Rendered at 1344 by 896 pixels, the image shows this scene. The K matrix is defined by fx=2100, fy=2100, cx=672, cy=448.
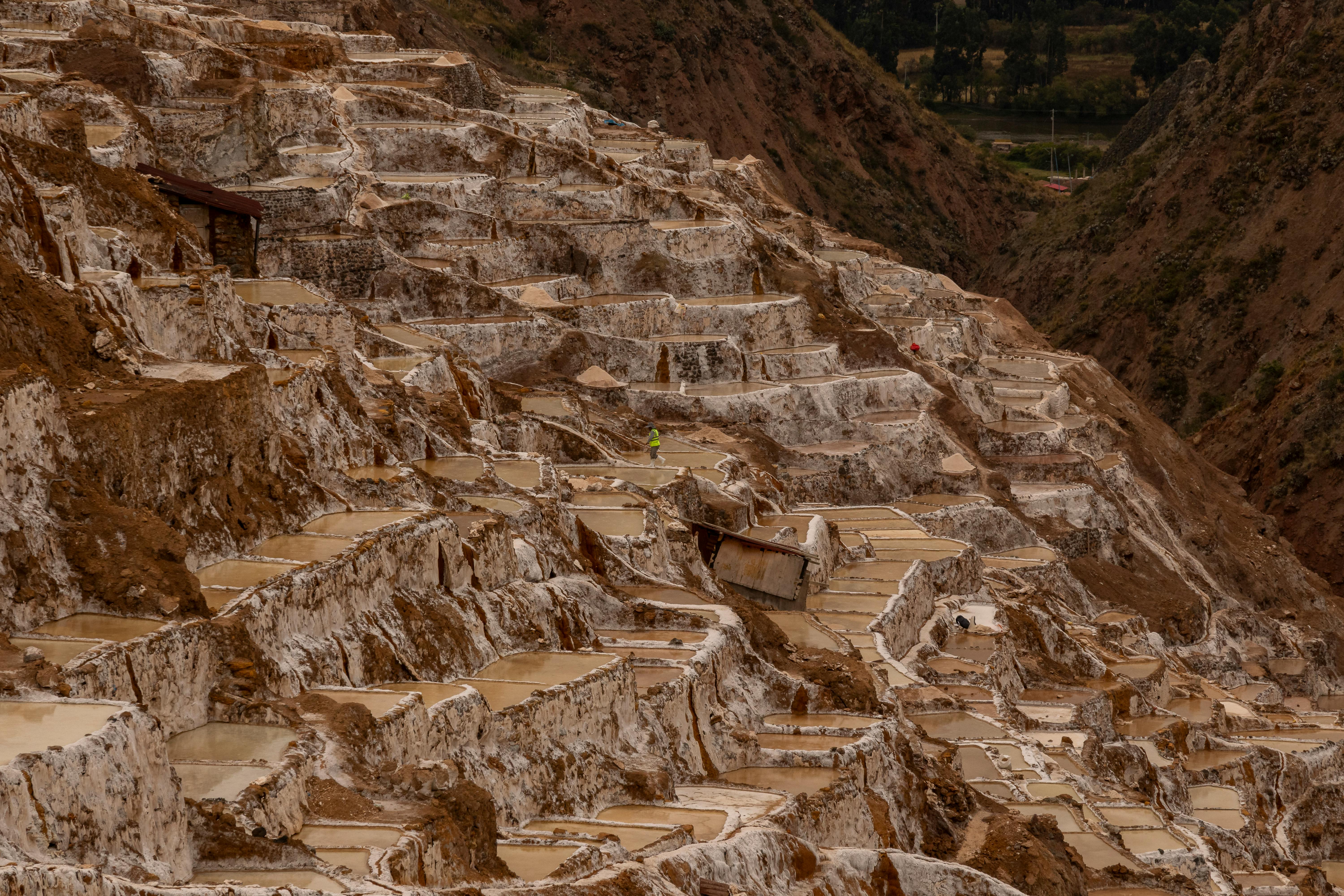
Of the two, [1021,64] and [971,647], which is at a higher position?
[971,647]

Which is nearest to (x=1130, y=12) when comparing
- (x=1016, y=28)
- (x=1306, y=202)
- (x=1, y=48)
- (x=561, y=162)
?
(x=1016, y=28)

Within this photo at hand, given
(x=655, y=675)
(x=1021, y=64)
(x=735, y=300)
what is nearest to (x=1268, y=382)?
(x=735, y=300)

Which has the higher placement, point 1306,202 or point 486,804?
point 486,804

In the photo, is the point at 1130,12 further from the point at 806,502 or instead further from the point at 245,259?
the point at 245,259

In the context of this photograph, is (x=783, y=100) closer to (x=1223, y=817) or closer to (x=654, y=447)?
(x=654, y=447)

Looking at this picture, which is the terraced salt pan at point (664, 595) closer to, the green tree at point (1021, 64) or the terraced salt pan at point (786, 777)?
the terraced salt pan at point (786, 777)

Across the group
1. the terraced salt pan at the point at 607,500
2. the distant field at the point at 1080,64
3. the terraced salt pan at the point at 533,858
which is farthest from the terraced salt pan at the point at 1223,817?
the distant field at the point at 1080,64
